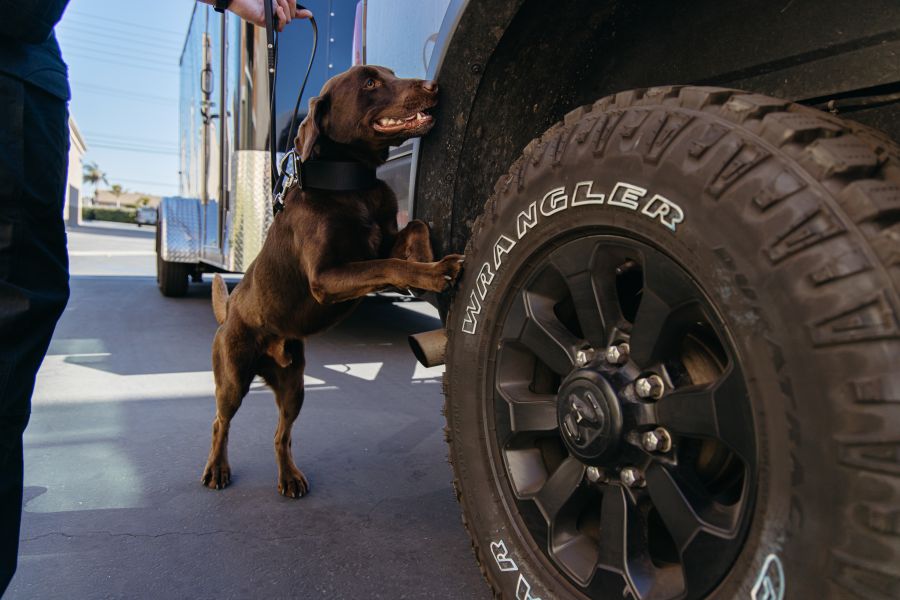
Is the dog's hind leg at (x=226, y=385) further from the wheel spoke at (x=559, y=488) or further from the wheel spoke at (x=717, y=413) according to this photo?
the wheel spoke at (x=717, y=413)

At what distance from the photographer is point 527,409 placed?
1.58m

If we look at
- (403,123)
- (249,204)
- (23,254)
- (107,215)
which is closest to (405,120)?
(403,123)

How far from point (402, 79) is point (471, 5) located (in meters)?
0.67

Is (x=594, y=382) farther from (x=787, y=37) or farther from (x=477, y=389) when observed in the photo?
(x=787, y=37)

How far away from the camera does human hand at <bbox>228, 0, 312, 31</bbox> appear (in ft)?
8.00

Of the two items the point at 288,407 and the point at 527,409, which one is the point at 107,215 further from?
the point at 527,409

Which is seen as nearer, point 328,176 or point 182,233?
point 328,176

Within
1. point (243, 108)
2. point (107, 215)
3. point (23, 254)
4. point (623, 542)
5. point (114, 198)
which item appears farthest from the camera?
point (114, 198)

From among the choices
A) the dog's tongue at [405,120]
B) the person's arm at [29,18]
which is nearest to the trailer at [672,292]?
the dog's tongue at [405,120]

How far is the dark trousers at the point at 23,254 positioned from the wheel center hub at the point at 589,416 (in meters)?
1.42

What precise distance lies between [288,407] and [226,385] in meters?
0.32

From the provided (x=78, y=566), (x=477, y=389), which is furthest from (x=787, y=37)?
(x=78, y=566)

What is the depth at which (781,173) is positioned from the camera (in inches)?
41.2

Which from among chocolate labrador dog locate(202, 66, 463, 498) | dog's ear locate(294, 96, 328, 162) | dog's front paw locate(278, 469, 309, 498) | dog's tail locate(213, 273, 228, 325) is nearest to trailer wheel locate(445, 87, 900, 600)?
chocolate labrador dog locate(202, 66, 463, 498)
